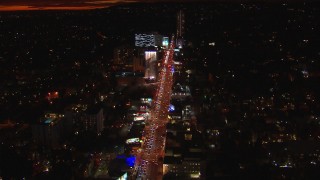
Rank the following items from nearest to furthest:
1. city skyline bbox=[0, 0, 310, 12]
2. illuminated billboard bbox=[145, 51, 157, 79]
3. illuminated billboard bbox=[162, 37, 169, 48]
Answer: city skyline bbox=[0, 0, 310, 12]
illuminated billboard bbox=[145, 51, 157, 79]
illuminated billboard bbox=[162, 37, 169, 48]

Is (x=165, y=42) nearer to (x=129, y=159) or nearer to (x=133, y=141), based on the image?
(x=133, y=141)

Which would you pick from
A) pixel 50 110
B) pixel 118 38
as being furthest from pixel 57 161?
pixel 118 38

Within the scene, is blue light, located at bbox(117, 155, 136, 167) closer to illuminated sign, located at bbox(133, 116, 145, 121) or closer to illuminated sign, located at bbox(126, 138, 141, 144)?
illuminated sign, located at bbox(126, 138, 141, 144)

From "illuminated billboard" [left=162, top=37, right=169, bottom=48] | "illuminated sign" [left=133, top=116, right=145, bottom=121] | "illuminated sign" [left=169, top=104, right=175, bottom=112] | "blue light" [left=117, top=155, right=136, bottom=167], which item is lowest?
"illuminated billboard" [left=162, top=37, right=169, bottom=48]

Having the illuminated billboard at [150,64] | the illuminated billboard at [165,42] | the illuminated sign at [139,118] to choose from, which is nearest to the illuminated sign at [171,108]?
the illuminated sign at [139,118]

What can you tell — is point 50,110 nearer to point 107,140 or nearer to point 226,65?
point 107,140

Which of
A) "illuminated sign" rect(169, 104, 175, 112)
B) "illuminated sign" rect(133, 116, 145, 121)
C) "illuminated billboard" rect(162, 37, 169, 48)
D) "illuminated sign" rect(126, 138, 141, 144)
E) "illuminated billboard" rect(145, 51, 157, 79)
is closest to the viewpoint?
"illuminated sign" rect(126, 138, 141, 144)

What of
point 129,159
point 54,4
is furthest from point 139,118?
point 54,4

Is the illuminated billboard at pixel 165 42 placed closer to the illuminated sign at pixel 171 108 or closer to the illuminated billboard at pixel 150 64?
the illuminated billboard at pixel 150 64

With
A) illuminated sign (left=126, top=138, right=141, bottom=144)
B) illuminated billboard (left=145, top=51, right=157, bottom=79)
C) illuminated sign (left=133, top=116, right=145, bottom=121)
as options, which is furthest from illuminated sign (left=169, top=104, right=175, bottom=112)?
illuminated billboard (left=145, top=51, right=157, bottom=79)
